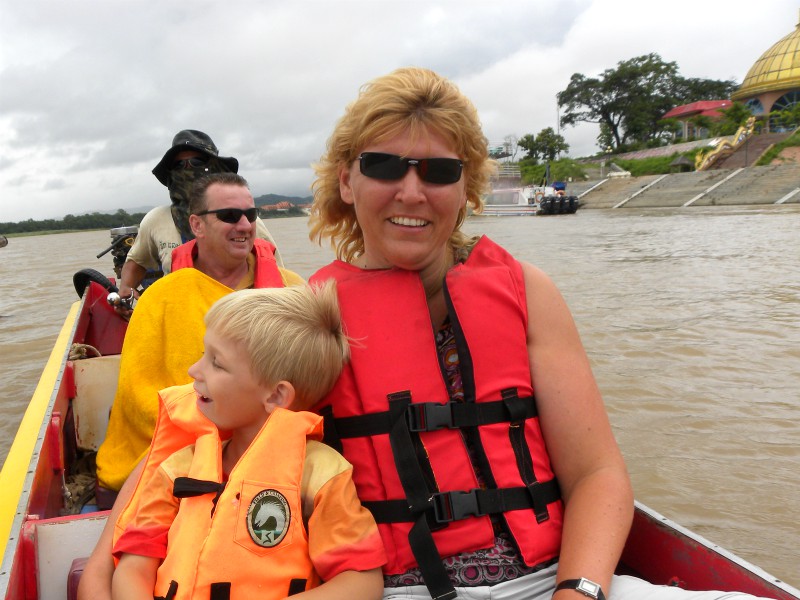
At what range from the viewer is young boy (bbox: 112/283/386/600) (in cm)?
152

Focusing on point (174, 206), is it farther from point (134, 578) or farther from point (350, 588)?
point (350, 588)

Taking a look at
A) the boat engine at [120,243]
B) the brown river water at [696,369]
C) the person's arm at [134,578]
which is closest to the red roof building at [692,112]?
the brown river water at [696,369]

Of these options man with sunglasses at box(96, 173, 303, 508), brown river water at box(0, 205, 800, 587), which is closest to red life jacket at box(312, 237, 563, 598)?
man with sunglasses at box(96, 173, 303, 508)

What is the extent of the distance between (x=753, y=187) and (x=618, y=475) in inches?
1434

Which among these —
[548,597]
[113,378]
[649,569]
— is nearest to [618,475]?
[548,597]

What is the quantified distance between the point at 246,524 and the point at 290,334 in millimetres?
428

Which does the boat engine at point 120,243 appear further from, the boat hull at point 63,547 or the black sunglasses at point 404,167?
the black sunglasses at point 404,167

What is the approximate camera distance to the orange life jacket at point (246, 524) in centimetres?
151

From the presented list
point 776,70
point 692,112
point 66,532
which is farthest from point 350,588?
point 692,112

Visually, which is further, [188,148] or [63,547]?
[188,148]

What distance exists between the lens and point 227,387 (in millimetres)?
1644

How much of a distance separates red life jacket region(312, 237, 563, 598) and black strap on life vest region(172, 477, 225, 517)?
0.32 m

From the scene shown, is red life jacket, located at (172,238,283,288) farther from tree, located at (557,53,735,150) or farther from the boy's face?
tree, located at (557,53,735,150)

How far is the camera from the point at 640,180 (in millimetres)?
43750
